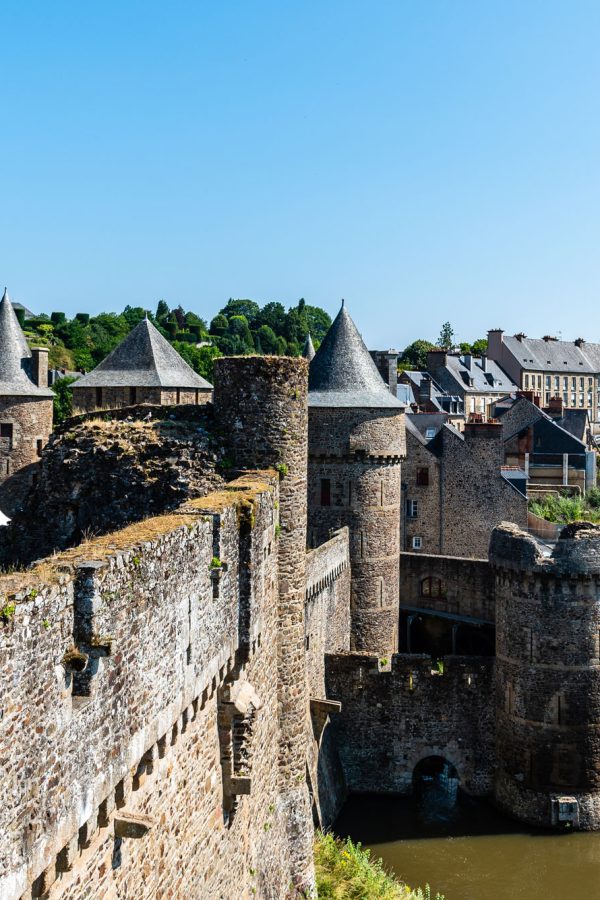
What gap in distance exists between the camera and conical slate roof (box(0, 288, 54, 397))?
3381 cm

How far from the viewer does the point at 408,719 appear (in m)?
23.5

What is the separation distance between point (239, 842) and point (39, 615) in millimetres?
6109

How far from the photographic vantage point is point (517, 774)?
22.6 metres

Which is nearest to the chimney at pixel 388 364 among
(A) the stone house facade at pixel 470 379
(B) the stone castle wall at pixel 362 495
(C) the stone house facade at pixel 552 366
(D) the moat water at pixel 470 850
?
(B) the stone castle wall at pixel 362 495

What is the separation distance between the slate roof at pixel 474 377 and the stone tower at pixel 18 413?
40098mm

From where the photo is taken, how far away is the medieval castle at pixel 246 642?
6387 mm

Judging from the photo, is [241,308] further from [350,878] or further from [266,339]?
[350,878]

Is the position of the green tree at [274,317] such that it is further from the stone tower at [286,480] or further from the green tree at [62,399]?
the stone tower at [286,480]

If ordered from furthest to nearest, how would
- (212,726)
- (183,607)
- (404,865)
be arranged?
(404,865), (212,726), (183,607)

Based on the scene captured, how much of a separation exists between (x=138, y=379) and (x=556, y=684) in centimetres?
1250

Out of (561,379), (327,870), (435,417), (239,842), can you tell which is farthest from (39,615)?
(561,379)

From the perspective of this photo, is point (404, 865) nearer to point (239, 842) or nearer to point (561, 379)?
point (239, 842)

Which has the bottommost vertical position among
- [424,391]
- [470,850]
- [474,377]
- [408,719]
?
[470,850]

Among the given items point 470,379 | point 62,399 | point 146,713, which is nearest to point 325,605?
point 146,713
